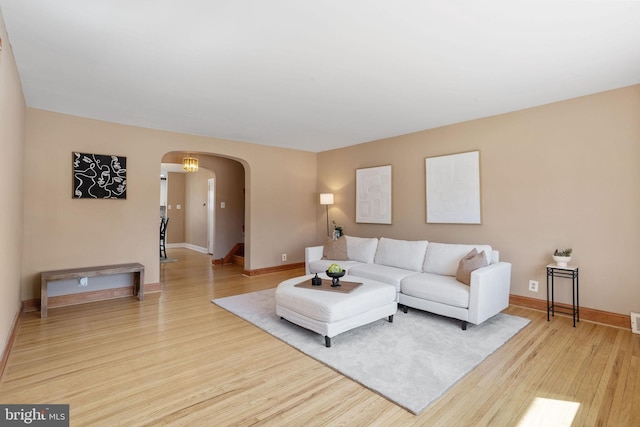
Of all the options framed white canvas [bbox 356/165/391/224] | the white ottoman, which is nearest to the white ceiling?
framed white canvas [bbox 356/165/391/224]

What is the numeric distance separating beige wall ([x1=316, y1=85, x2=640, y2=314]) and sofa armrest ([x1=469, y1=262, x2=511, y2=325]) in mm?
618

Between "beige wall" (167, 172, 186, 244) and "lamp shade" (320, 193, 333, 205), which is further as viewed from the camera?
"beige wall" (167, 172, 186, 244)

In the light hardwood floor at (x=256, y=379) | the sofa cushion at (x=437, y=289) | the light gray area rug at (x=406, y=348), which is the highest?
the sofa cushion at (x=437, y=289)

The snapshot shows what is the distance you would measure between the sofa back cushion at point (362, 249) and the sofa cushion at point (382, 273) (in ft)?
0.90

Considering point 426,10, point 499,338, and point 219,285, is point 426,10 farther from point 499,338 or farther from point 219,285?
point 219,285

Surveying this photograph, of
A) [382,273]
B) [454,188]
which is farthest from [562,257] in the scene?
[382,273]

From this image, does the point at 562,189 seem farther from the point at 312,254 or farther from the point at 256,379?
the point at 256,379

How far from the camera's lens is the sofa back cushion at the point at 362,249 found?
4.73 meters

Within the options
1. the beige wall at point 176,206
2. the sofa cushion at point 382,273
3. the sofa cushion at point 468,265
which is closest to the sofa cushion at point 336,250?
the sofa cushion at point 382,273

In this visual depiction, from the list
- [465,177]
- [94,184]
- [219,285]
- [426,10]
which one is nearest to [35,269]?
[94,184]

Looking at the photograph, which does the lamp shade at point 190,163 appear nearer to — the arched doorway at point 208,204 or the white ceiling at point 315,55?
the arched doorway at point 208,204

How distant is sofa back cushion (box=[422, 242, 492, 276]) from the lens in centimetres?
380

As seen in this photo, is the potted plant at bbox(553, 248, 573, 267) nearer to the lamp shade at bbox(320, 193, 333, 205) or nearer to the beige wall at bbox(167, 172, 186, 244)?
the lamp shade at bbox(320, 193, 333, 205)

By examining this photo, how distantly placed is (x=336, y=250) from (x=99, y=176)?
11.6 ft
